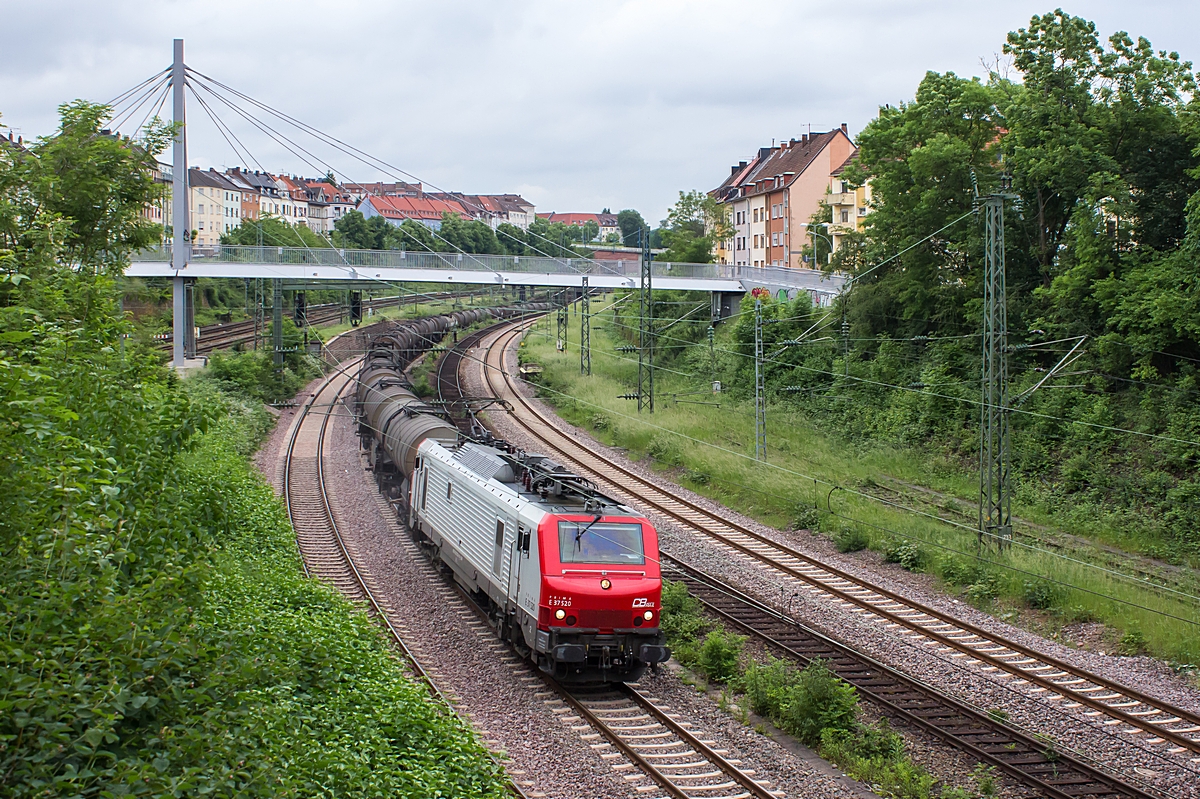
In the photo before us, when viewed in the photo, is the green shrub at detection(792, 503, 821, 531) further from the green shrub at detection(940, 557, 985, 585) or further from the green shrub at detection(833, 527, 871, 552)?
the green shrub at detection(940, 557, 985, 585)

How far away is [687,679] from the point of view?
623 inches

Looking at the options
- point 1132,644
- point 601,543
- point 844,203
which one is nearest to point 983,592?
point 1132,644

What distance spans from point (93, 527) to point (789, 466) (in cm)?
2726

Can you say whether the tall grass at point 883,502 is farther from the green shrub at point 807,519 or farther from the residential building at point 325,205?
the residential building at point 325,205

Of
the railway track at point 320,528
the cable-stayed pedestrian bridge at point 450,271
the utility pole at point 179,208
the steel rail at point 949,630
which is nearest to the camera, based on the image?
the steel rail at point 949,630

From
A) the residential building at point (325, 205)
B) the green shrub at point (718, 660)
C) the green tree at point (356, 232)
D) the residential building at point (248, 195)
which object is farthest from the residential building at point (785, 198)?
the residential building at point (325, 205)

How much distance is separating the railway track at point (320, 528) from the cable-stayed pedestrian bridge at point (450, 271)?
20.4ft

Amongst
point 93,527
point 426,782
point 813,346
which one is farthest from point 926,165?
point 93,527

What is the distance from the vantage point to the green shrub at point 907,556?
22.4 meters

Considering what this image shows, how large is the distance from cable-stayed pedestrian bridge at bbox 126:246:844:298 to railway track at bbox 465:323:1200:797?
55.7 ft

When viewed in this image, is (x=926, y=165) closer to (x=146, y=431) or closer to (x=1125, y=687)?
(x=1125, y=687)

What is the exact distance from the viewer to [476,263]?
45.9m

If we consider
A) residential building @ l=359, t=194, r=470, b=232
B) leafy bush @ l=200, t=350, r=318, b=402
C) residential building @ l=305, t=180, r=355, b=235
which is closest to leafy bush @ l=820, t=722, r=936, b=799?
leafy bush @ l=200, t=350, r=318, b=402

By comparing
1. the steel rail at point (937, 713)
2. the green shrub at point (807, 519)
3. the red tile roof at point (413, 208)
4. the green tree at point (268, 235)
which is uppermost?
the red tile roof at point (413, 208)
